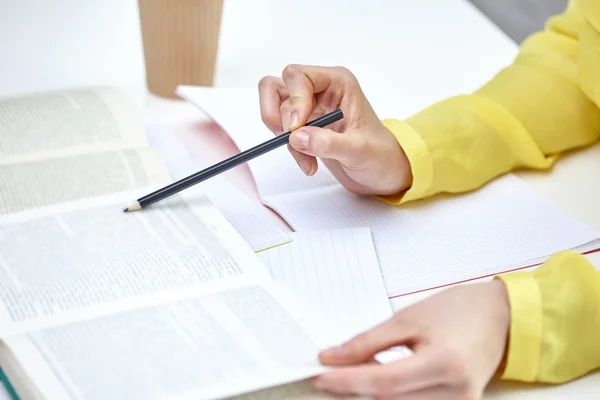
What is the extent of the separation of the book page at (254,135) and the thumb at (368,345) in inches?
10.3

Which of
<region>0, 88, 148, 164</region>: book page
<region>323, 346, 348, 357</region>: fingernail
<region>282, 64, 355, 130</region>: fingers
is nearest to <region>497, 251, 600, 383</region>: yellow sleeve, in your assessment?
<region>323, 346, 348, 357</region>: fingernail

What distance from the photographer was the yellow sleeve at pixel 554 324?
1.94ft

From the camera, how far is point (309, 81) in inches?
30.1

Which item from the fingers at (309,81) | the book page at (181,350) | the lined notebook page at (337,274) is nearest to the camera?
the book page at (181,350)

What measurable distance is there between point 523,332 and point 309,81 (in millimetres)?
297

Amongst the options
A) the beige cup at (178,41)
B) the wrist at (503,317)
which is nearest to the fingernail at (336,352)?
the wrist at (503,317)

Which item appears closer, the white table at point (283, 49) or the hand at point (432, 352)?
the hand at point (432, 352)

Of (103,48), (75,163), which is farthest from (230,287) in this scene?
(103,48)

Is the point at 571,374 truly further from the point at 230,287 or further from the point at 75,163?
the point at 75,163

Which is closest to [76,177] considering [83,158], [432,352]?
[83,158]

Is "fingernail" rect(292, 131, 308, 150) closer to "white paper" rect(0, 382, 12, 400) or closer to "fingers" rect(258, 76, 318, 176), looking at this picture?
"fingers" rect(258, 76, 318, 176)

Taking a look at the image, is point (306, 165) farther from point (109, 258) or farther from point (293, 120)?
point (109, 258)

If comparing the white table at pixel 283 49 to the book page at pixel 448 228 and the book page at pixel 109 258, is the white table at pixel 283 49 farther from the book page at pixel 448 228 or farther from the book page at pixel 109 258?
the book page at pixel 109 258

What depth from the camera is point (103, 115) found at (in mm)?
823
